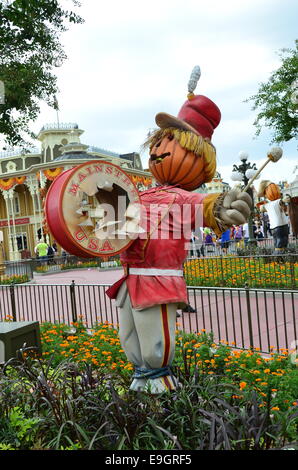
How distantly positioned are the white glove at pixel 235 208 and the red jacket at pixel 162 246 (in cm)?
22

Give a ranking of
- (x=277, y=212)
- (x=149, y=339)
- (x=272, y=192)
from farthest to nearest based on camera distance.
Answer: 1. (x=277, y=212)
2. (x=272, y=192)
3. (x=149, y=339)

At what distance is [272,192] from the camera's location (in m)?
11.3

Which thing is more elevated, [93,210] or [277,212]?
[277,212]

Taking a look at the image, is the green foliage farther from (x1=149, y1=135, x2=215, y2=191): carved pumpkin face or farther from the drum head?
(x1=149, y1=135, x2=215, y2=191): carved pumpkin face

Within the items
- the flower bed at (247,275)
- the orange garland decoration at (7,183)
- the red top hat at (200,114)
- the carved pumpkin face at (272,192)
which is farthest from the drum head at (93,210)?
the orange garland decoration at (7,183)

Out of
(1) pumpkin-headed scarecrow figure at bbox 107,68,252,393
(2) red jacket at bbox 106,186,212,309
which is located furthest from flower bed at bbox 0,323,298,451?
(2) red jacket at bbox 106,186,212,309

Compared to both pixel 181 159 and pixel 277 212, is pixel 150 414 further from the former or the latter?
pixel 277 212

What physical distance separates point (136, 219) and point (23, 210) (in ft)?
124

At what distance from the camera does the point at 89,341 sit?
6.27 m

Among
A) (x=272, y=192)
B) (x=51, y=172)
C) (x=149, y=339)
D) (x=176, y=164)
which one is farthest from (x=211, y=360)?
(x=51, y=172)

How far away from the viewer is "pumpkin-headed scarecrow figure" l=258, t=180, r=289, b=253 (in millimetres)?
11341

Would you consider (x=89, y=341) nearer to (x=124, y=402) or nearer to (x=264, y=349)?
(x=264, y=349)

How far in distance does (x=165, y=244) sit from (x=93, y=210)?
2.32 ft

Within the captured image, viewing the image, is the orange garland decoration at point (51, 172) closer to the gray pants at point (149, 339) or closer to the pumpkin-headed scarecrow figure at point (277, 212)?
the pumpkin-headed scarecrow figure at point (277, 212)
